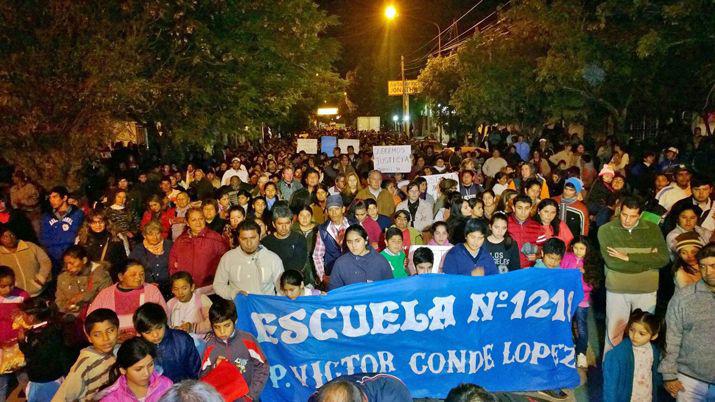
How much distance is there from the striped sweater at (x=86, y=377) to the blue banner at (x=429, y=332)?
137 cm

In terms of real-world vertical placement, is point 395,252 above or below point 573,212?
below

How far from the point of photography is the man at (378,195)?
955 cm

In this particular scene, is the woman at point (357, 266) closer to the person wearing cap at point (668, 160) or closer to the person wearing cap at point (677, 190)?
the person wearing cap at point (677, 190)

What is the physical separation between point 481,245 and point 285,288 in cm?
208

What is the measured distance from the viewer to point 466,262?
231 inches

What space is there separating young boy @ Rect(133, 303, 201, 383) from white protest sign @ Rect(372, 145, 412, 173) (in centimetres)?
923

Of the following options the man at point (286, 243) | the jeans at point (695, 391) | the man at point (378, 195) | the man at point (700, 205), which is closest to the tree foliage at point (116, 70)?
the man at point (378, 195)

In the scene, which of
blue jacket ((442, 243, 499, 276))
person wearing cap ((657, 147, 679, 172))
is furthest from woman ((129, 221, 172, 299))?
person wearing cap ((657, 147, 679, 172))

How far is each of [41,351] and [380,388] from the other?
10.5 ft

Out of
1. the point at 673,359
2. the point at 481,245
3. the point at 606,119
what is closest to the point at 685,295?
the point at 673,359

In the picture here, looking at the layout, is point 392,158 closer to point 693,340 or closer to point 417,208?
point 417,208

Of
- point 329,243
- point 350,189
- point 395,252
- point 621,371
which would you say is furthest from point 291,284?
point 350,189

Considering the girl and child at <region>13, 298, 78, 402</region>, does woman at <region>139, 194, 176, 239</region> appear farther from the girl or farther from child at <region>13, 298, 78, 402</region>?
the girl

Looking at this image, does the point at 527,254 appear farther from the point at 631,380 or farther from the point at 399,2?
the point at 399,2
